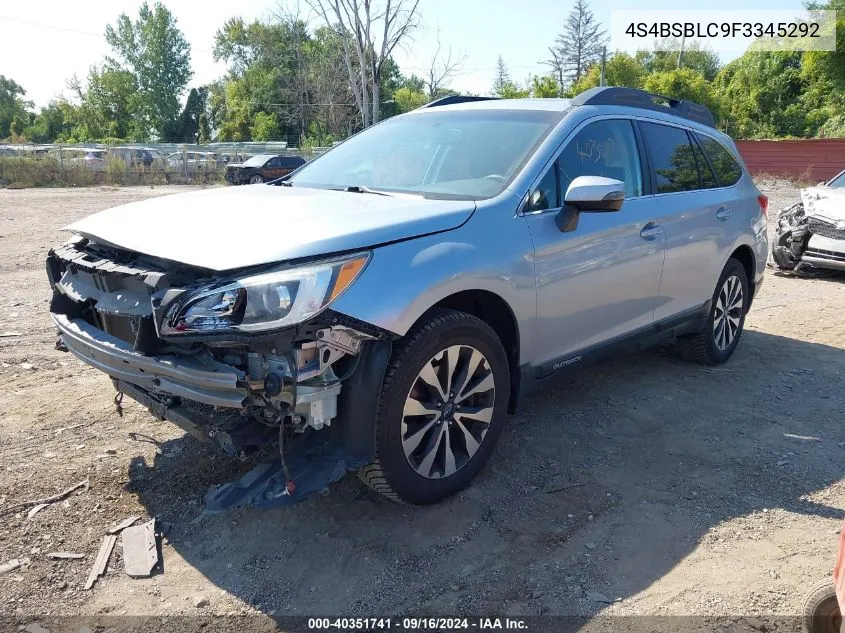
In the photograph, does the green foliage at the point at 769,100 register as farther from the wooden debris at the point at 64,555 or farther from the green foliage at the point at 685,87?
the wooden debris at the point at 64,555

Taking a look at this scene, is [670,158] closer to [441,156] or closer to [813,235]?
[441,156]

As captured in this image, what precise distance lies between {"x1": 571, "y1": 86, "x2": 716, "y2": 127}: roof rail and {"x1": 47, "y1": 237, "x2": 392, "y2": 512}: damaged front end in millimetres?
2138

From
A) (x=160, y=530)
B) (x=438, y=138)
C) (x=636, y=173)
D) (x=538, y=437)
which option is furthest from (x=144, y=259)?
(x=636, y=173)

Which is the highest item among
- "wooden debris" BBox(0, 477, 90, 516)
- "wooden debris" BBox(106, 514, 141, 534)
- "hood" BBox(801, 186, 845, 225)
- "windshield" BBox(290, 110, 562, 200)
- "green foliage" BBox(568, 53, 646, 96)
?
"green foliage" BBox(568, 53, 646, 96)

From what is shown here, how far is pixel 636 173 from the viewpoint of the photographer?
4312mm

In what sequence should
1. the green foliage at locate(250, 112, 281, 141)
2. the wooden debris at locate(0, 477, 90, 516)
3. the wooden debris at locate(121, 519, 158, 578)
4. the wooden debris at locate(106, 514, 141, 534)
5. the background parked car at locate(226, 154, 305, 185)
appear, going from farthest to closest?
the green foliage at locate(250, 112, 281, 141), the background parked car at locate(226, 154, 305, 185), the wooden debris at locate(0, 477, 90, 516), the wooden debris at locate(106, 514, 141, 534), the wooden debris at locate(121, 519, 158, 578)

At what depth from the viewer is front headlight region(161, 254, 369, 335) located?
2.55 meters

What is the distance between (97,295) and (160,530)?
109 cm

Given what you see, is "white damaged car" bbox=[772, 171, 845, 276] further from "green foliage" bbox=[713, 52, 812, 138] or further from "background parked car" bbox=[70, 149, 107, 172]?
"green foliage" bbox=[713, 52, 812, 138]

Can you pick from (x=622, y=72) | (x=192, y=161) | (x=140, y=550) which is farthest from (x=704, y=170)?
(x=622, y=72)

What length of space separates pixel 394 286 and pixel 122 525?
166 cm

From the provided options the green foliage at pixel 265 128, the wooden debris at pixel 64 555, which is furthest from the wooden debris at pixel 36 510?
the green foliage at pixel 265 128

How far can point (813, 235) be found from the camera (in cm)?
894

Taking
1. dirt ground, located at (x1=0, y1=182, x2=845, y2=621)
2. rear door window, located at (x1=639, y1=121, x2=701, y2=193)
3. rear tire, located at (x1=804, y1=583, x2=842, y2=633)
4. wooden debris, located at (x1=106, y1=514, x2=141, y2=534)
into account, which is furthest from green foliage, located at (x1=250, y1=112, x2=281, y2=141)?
rear tire, located at (x1=804, y1=583, x2=842, y2=633)
